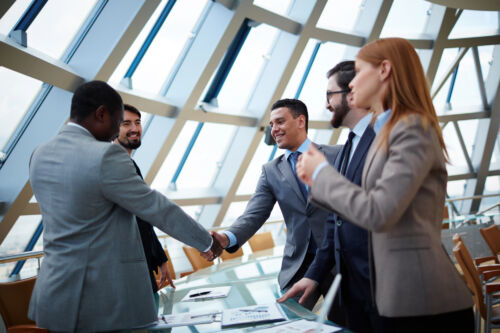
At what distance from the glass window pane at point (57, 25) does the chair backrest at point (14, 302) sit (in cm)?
416

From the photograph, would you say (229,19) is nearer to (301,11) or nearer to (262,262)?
(301,11)

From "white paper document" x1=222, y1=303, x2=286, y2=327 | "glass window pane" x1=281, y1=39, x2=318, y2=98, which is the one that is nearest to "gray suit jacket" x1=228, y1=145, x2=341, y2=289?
"white paper document" x1=222, y1=303, x2=286, y2=327

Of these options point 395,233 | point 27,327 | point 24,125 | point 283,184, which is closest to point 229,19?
point 24,125

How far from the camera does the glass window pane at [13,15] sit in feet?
17.8

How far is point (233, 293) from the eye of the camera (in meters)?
2.50

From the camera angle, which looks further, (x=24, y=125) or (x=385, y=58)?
(x=24, y=125)

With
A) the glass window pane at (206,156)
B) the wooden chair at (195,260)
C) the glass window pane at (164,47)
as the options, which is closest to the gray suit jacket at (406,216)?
the wooden chair at (195,260)

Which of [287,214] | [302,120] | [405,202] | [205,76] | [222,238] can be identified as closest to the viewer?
[405,202]

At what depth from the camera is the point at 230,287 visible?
2.69m

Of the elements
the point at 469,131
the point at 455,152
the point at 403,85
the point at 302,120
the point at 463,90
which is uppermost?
the point at 463,90

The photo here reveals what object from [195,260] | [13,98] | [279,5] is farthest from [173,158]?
[195,260]

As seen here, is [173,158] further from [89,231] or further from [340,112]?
[89,231]

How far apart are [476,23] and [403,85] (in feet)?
42.4

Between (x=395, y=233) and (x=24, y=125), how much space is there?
6279mm
